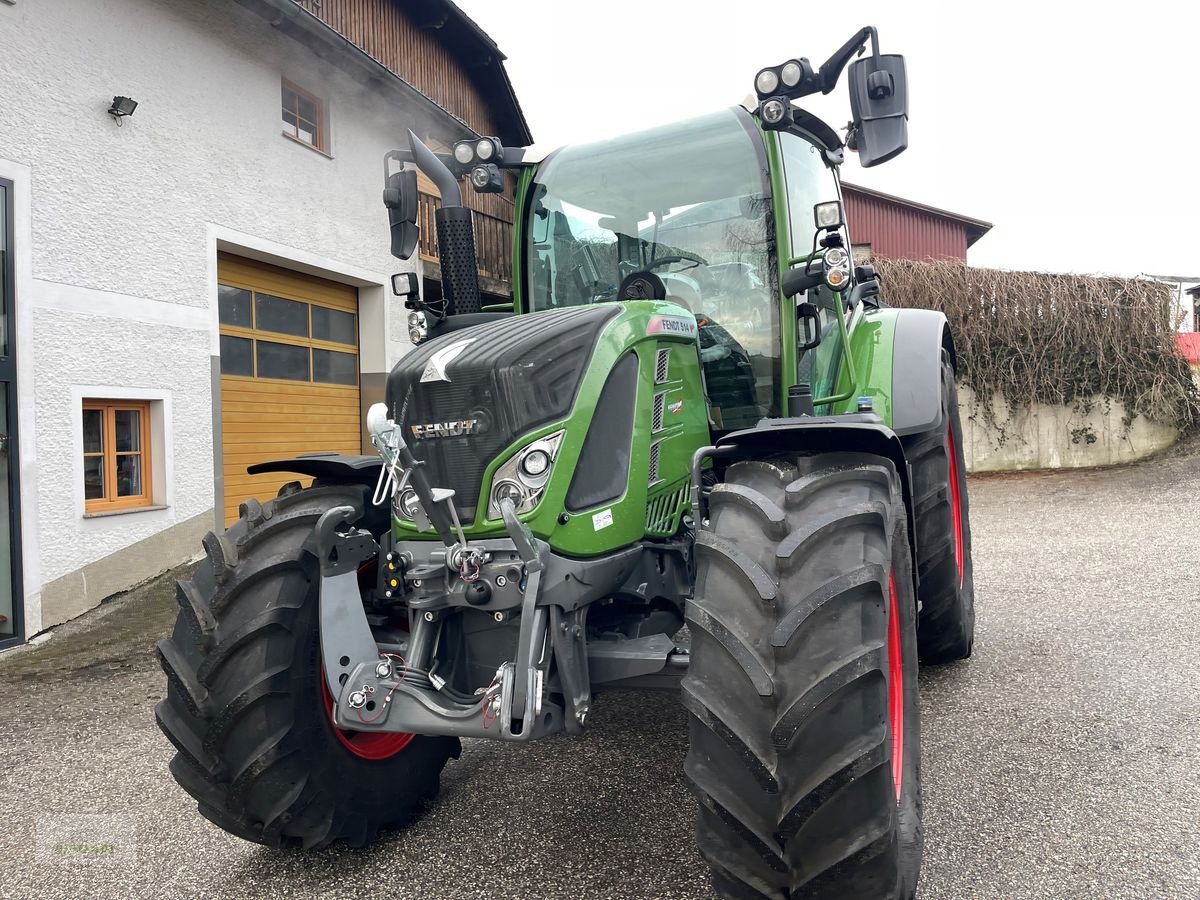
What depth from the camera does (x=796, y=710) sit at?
1743 mm

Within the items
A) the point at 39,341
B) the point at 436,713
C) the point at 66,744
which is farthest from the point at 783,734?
the point at 39,341

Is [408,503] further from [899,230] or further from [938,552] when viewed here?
[899,230]

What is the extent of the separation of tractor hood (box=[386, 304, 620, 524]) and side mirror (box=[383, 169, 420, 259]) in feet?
3.17

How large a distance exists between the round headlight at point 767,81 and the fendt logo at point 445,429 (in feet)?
4.93

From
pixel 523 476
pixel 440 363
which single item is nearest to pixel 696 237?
pixel 440 363

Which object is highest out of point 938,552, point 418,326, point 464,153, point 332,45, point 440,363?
point 332,45

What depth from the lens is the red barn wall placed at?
17938mm

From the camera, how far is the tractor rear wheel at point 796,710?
1.74 m

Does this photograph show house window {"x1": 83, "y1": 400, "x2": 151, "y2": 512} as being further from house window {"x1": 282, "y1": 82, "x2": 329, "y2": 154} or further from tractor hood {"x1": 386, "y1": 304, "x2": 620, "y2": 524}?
tractor hood {"x1": 386, "y1": 304, "x2": 620, "y2": 524}

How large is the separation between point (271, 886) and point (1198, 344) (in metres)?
15.0

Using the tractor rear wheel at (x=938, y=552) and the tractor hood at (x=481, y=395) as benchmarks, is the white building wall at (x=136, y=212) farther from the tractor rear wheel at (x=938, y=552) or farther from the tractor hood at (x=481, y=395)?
the tractor rear wheel at (x=938, y=552)

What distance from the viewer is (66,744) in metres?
3.71

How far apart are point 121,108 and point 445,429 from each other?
542 cm
